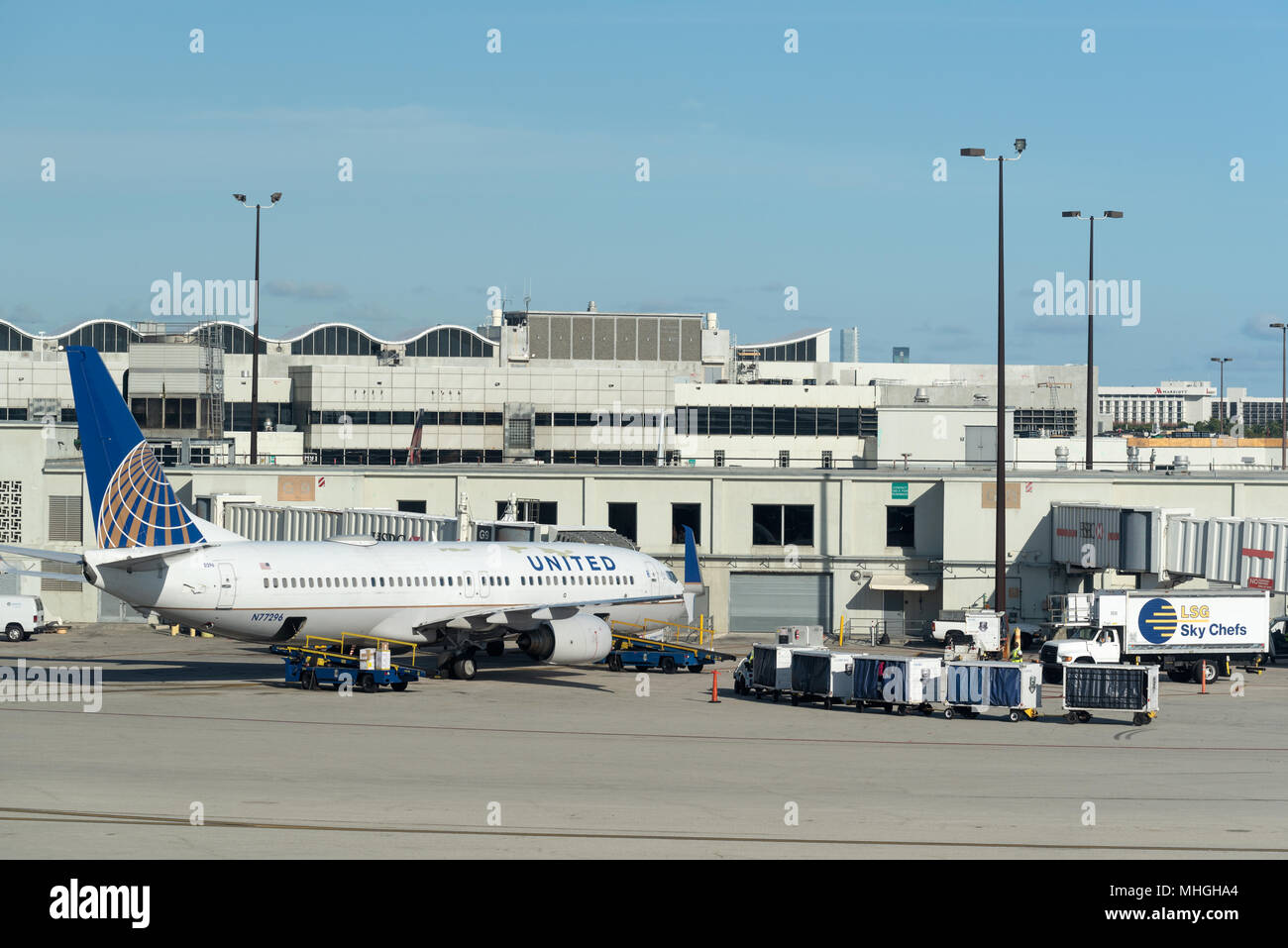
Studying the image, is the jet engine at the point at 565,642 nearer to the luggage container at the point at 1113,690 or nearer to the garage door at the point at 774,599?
the luggage container at the point at 1113,690

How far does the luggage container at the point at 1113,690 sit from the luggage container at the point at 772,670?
342 inches

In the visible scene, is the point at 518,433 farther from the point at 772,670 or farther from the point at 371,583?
the point at 772,670

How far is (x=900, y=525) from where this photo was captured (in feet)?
238

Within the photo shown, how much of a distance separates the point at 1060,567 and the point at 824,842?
4862 centimetres

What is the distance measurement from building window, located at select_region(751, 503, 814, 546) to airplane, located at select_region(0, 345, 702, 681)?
14.9 metres

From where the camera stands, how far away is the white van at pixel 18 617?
206 ft

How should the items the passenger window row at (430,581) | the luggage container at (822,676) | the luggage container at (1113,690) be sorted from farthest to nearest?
1. the passenger window row at (430,581)
2. the luggage container at (822,676)
3. the luggage container at (1113,690)

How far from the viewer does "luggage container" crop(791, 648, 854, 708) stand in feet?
145

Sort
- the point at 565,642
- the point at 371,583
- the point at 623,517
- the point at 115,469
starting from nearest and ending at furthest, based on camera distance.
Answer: the point at 115,469 → the point at 371,583 → the point at 565,642 → the point at 623,517

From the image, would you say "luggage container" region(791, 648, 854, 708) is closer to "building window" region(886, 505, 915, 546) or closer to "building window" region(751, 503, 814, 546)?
"building window" region(751, 503, 814, 546)

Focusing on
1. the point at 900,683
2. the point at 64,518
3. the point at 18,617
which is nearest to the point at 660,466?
the point at 64,518

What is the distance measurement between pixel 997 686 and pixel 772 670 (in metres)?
7.50

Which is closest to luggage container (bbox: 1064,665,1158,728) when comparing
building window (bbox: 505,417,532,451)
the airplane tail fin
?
the airplane tail fin

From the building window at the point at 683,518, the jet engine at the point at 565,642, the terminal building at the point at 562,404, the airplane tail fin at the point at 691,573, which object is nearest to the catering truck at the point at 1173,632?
the airplane tail fin at the point at 691,573
